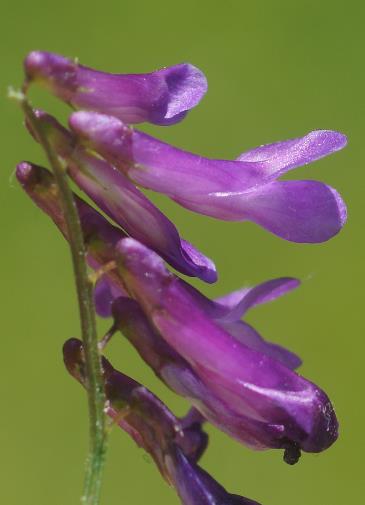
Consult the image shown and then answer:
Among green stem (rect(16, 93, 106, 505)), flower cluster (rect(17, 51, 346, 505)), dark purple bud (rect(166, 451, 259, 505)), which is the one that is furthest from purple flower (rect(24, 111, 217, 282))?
dark purple bud (rect(166, 451, 259, 505))

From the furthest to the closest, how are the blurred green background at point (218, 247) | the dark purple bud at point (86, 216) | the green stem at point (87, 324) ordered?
the blurred green background at point (218, 247)
the dark purple bud at point (86, 216)
the green stem at point (87, 324)

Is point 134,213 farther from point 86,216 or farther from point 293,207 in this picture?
point 293,207

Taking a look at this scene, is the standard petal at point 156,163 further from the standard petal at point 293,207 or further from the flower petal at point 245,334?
the flower petal at point 245,334

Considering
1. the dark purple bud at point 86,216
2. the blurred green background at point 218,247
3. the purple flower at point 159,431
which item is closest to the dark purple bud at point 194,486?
the purple flower at point 159,431

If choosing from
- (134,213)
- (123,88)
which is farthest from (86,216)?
(123,88)

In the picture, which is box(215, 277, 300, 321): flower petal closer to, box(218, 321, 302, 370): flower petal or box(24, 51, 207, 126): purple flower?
box(218, 321, 302, 370): flower petal

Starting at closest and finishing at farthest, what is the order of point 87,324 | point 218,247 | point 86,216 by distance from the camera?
1. point 87,324
2. point 86,216
3. point 218,247
